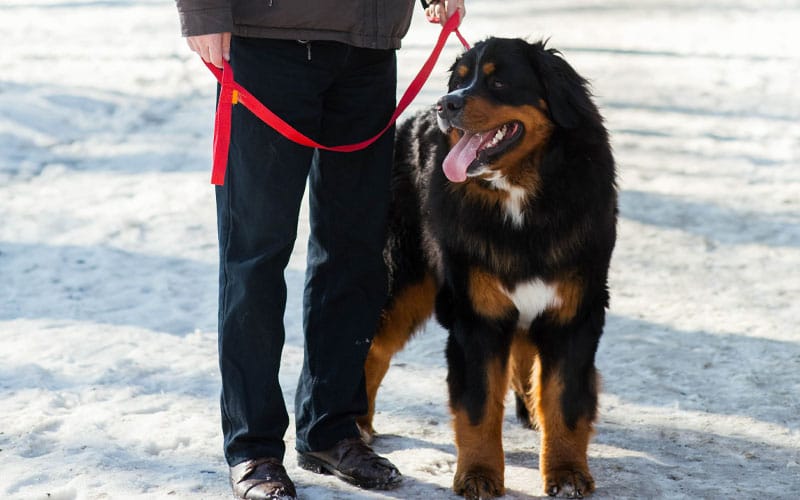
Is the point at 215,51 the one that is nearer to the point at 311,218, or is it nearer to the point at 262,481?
the point at 311,218

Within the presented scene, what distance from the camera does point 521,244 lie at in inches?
145

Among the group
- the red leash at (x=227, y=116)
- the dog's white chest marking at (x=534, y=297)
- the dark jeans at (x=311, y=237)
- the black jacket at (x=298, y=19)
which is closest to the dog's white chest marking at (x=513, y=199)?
the dog's white chest marking at (x=534, y=297)

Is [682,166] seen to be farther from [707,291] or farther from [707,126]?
[707,291]

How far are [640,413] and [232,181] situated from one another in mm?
2188

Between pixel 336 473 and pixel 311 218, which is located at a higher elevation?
pixel 311 218

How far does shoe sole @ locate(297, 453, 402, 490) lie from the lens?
146 inches

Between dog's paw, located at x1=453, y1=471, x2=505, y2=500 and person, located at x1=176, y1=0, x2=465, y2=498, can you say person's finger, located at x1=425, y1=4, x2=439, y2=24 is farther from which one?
dog's paw, located at x1=453, y1=471, x2=505, y2=500

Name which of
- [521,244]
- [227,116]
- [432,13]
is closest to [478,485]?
[521,244]

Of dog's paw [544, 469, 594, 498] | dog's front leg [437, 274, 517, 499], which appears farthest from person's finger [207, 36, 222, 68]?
dog's paw [544, 469, 594, 498]

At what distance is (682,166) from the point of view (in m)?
9.25

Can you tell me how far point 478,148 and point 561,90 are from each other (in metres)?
0.36

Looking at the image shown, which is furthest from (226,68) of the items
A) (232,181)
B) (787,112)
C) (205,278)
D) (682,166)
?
(787,112)

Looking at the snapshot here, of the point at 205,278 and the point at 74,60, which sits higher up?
the point at 74,60

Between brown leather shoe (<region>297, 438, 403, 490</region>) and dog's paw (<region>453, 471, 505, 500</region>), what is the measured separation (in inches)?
9.0
